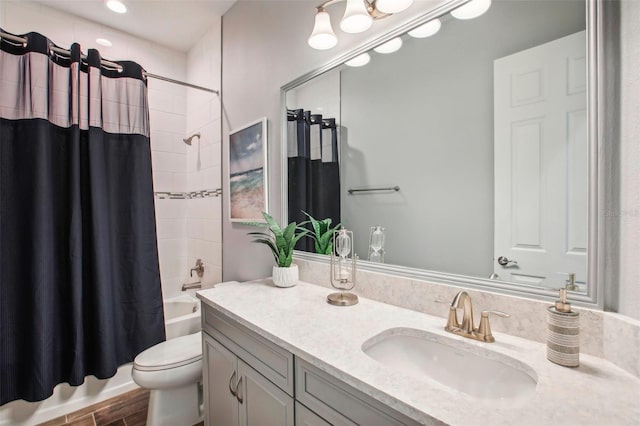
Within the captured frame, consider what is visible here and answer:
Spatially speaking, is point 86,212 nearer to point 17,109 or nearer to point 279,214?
point 17,109

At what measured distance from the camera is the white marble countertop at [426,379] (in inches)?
21.1

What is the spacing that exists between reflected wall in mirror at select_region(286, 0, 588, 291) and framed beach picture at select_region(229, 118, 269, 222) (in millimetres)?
588

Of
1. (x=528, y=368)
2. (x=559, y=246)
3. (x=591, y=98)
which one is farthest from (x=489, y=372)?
(x=591, y=98)

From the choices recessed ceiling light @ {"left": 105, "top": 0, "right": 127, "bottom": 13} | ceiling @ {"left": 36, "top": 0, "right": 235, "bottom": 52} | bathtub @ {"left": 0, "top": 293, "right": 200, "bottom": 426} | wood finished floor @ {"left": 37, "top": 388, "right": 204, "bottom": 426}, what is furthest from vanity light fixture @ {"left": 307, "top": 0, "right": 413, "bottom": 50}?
wood finished floor @ {"left": 37, "top": 388, "right": 204, "bottom": 426}

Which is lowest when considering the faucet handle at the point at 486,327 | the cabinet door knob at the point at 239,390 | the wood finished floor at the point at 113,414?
the wood finished floor at the point at 113,414

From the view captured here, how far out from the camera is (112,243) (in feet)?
5.99

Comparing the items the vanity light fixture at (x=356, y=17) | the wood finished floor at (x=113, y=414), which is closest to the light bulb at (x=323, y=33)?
the vanity light fixture at (x=356, y=17)

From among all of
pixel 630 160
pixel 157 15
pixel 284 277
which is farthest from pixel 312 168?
pixel 157 15

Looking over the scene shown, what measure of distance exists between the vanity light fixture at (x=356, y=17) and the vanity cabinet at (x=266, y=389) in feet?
4.04

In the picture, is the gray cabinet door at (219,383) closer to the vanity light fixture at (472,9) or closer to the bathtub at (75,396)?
the bathtub at (75,396)

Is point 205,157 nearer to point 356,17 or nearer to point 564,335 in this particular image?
point 356,17

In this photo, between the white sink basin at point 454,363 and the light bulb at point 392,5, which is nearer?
the white sink basin at point 454,363

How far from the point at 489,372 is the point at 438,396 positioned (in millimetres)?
301

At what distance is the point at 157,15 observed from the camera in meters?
2.18
